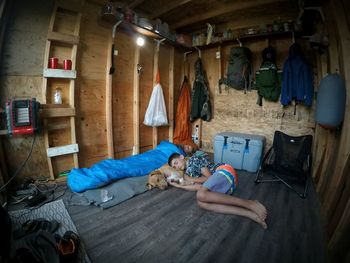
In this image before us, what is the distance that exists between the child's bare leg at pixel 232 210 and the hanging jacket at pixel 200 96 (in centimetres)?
246

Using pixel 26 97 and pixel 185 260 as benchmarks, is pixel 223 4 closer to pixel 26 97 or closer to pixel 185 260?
pixel 26 97

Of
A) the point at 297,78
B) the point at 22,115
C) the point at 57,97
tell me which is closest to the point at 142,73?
the point at 57,97

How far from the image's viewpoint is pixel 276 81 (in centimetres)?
335

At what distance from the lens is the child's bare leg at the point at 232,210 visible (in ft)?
6.05

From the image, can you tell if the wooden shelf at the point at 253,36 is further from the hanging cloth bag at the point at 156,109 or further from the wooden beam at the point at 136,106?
the wooden beam at the point at 136,106

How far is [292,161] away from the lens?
8.41 feet

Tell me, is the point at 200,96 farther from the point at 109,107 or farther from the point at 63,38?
the point at 63,38

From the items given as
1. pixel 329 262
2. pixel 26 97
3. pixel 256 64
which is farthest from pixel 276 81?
pixel 26 97

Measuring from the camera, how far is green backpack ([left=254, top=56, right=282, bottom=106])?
3.31m

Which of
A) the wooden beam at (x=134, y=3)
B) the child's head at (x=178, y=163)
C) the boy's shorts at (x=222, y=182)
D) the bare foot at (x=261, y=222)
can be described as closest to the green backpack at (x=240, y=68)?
the wooden beam at (x=134, y=3)

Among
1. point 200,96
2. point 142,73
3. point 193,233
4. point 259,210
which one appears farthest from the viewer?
point 200,96

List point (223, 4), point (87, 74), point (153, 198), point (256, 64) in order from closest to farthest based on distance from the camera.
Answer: point (153, 198) < point (87, 74) < point (223, 4) < point (256, 64)

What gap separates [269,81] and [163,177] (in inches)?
99.4

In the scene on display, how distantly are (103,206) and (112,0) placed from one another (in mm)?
3115
